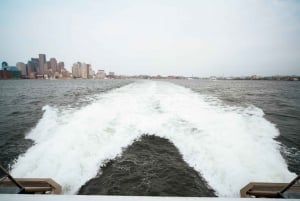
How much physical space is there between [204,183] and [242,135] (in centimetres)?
272

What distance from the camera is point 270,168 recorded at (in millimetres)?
3680

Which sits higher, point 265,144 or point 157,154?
point 265,144

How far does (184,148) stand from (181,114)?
113 inches

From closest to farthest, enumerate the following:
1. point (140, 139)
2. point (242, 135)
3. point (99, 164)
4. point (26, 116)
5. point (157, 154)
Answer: point (99, 164) → point (157, 154) → point (242, 135) → point (140, 139) → point (26, 116)

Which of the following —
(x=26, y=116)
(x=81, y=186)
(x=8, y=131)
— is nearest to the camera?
(x=81, y=186)

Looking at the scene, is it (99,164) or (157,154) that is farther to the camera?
(157,154)

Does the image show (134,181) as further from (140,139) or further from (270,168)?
(270,168)

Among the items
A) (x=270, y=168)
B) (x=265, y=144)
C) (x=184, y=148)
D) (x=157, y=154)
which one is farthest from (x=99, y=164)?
(x=265, y=144)

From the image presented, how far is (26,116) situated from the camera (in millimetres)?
9992

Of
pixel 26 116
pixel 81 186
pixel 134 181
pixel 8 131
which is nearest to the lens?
pixel 81 186

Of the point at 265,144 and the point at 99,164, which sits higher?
the point at 265,144

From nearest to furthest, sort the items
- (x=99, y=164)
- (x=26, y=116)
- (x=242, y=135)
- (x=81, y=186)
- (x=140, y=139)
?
(x=81, y=186) < (x=99, y=164) < (x=242, y=135) < (x=140, y=139) < (x=26, y=116)

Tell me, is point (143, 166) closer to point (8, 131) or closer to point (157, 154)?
point (157, 154)

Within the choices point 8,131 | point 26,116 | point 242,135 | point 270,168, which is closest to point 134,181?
point 270,168
